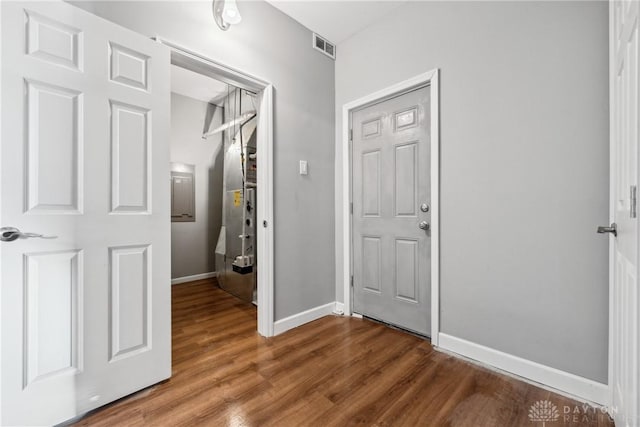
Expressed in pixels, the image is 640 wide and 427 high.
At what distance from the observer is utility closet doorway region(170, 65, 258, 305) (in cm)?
313

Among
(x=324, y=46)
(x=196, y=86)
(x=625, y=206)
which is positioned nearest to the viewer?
(x=625, y=206)

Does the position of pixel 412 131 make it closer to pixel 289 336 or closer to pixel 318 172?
pixel 318 172

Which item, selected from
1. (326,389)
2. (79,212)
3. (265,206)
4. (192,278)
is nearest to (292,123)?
(265,206)

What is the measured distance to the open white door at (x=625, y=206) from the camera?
0.82m

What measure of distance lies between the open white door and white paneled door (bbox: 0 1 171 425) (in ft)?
6.63

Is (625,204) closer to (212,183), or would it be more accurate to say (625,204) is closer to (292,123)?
(292,123)

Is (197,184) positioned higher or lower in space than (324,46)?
lower

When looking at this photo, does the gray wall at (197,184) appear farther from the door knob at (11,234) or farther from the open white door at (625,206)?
→ the open white door at (625,206)

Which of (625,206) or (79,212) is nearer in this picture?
(625,206)

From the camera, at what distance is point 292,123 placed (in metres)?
2.44

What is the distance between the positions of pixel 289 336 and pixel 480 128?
213 cm

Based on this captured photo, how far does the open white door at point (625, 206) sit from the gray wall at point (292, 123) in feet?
6.42

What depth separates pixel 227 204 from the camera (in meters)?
3.64

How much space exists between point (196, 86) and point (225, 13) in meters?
2.43
